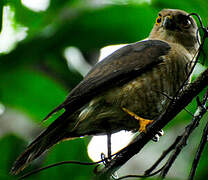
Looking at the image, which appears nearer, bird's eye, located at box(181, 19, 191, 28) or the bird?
the bird

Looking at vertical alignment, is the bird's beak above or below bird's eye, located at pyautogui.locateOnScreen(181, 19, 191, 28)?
A: above

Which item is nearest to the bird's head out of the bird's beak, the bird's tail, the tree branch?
the bird's beak

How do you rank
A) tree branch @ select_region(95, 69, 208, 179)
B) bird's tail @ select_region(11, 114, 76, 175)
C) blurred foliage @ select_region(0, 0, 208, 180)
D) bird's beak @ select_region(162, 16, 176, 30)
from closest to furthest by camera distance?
1. tree branch @ select_region(95, 69, 208, 179)
2. bird's tail @ select_region(11, 114, 76, 175)
3. blurred foliage @ select_region(0, 0, 208, 180)
4. bird's beak @ select_region(162, 16, 176, 30)

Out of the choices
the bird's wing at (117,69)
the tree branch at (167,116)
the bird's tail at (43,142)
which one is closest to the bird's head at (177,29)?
the bird's wing at (117,69)

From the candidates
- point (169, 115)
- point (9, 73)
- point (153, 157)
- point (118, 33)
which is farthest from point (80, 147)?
point (153, 157)

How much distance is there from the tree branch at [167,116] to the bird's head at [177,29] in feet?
7.29

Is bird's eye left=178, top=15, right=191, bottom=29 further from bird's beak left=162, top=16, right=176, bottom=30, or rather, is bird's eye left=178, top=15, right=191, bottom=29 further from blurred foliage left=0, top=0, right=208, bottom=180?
blurred foliage left=0, top=0, right=208, bottom=180

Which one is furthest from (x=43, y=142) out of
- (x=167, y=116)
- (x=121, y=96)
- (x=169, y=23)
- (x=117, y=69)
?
(x=169, y=23)

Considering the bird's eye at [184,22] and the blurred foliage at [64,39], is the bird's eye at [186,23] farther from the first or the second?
the blurred foliage at [64,39]

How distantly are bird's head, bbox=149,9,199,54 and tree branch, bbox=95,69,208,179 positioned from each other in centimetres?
222

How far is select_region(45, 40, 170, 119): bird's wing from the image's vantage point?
345 cm

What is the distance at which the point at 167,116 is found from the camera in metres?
2.49

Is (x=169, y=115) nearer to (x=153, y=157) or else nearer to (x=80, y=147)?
(x=80, y=147)

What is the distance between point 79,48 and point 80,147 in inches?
→ 53.8
